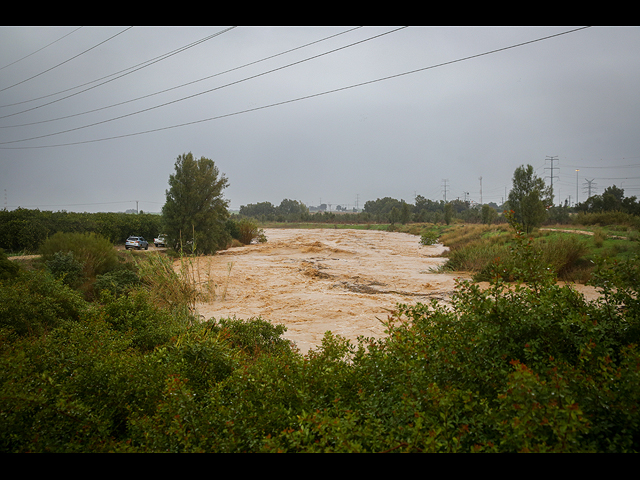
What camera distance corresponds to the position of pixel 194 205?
68.4ft

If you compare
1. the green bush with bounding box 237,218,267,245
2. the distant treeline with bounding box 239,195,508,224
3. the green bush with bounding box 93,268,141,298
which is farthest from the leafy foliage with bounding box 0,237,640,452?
the distant treeline with bounding box 239,195,508,224

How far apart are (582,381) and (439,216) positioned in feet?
225

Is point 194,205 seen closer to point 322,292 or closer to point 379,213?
point 322,292

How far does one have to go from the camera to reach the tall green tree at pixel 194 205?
66.9 feet

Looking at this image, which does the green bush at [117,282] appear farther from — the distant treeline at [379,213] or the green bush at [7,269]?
the distant treeline at [379,213]

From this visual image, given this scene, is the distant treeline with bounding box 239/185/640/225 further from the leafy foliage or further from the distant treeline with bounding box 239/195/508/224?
the leafy foliage

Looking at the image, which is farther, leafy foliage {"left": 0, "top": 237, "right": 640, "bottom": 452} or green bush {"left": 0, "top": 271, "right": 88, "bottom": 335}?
green bush {"left": 0, "top": 271, "right": 88, "bottom": 335}

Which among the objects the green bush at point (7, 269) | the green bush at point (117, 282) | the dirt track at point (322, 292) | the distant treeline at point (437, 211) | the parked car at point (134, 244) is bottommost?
the dirt track at point (322, 292)

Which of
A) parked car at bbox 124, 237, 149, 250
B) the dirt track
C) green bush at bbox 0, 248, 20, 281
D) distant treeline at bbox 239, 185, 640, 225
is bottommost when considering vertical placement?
the dirt track

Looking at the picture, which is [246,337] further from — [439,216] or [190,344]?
[439,216]

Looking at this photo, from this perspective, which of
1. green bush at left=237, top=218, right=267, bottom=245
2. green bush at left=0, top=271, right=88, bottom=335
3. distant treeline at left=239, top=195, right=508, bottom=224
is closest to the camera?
green bush at left=0, top=271, right=88, bottom=335

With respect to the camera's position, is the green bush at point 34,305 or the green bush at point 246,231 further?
the green bush at point 246,231

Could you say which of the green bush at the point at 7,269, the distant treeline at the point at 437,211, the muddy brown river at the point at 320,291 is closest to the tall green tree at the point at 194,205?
the muddy brown river at the point at 320,291

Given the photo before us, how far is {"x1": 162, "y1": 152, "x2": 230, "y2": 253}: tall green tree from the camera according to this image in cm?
2041
